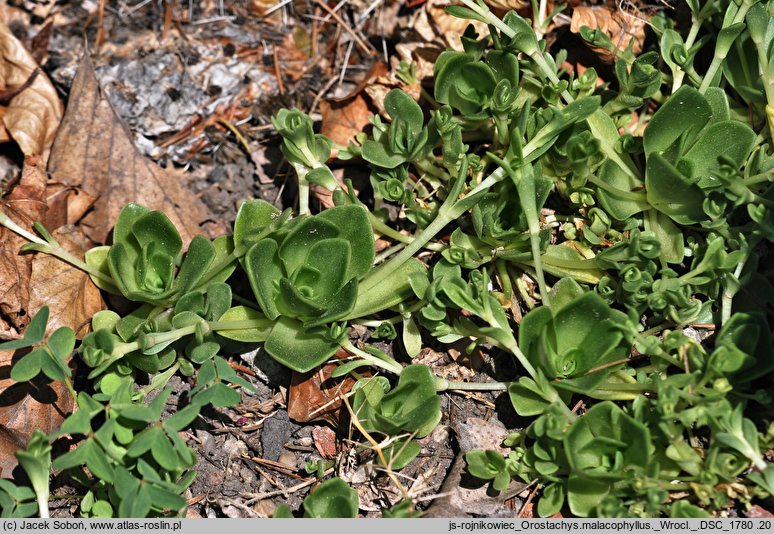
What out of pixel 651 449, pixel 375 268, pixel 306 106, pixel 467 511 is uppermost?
pixel 306 106

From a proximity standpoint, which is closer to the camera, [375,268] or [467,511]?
[467,511]

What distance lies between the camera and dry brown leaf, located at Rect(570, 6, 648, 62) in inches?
141

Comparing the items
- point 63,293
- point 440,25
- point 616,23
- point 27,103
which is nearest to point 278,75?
point 440,25

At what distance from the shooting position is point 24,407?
3.03m

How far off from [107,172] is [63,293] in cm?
71

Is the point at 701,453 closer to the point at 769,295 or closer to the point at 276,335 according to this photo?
the point at 769,295

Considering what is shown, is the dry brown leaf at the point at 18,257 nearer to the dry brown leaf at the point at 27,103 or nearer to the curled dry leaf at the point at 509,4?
the dry brown leaf at the point at 27,103

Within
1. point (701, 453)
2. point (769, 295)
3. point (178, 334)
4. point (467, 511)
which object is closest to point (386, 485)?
point (467, 511)

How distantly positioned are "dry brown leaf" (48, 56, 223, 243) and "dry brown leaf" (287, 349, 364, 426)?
0.98 meters

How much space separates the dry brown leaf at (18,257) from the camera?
3.17 m

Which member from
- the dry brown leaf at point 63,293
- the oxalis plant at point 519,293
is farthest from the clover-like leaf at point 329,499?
the dry brown leaf at point 63,293

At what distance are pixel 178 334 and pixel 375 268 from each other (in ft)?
2.81

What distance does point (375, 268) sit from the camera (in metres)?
3.13

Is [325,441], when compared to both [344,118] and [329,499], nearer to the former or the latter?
[329,499]
